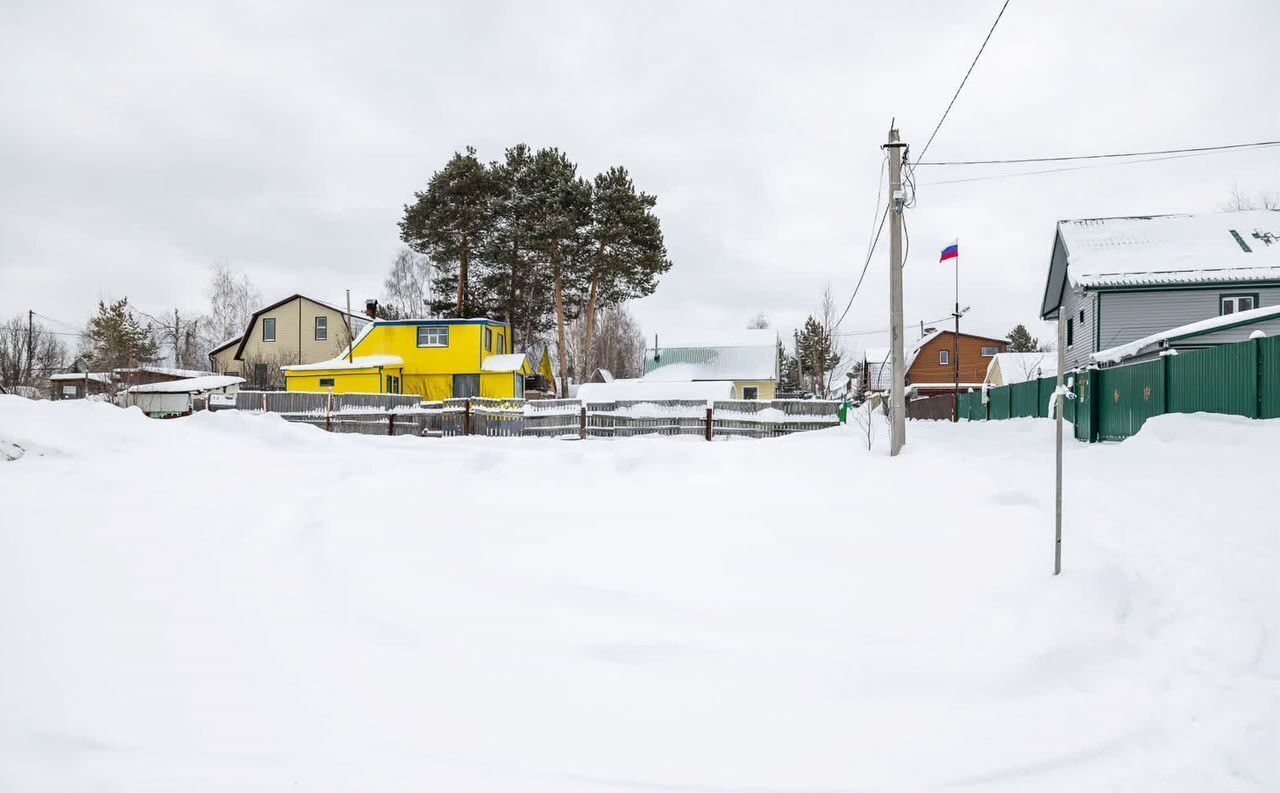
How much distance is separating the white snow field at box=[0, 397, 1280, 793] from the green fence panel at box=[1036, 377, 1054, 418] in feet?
33.2

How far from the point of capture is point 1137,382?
11.2 meters

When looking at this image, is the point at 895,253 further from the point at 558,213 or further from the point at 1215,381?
the point at 558,213

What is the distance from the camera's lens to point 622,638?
138 inches

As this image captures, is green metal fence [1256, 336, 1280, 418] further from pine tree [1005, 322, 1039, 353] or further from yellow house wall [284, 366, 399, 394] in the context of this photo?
pine tree [1005, 322, 1039, 353]

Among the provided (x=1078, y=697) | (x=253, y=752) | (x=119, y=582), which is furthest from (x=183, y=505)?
(x=1078, y=697)

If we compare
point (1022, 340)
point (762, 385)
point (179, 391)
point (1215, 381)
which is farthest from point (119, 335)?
point (1022, 340)

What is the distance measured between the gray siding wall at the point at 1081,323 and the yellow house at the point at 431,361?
2270 centimetres

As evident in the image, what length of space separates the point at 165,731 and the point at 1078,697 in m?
3.84

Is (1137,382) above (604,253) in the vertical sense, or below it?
below

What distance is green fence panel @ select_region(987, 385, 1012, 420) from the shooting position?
19.7 m

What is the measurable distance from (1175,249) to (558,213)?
78.1ft

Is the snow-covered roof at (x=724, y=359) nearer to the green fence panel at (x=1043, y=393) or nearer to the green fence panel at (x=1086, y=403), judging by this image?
the green fence panel at (x=1043, y=393)

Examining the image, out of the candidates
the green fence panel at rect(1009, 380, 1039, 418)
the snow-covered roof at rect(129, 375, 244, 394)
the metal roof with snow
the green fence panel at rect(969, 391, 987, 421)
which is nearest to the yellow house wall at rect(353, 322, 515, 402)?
the snow-covered roof at rect(129, 375, 244, 394)

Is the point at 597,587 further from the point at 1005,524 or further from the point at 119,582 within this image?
the point at 1005,524
